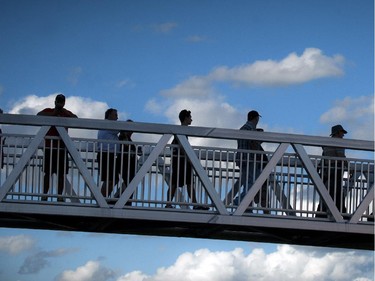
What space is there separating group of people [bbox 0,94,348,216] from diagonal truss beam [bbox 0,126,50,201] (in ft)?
0.70

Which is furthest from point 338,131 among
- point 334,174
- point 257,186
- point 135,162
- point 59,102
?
point 59,102

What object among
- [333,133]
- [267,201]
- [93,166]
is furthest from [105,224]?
[333,133]

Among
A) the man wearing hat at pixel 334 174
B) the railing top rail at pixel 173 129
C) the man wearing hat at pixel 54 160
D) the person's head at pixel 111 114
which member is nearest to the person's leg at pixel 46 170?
the man wearing hat at pixel 54 160

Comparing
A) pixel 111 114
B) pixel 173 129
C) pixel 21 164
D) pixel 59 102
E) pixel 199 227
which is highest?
pixel 59 102

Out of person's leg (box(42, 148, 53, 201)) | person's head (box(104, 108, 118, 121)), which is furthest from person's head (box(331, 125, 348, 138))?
person's leg (box(42, 148, 53, 201))

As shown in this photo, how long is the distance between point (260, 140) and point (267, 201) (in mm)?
1169

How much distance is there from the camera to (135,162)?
22.0m

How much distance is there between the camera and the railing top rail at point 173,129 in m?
21.9

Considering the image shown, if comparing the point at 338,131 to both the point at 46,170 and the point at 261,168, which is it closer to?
the point at 261,168

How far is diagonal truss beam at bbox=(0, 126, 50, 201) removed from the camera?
21.6m

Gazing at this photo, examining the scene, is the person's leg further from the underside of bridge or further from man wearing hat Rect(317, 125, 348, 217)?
man wearing hat Rect(317, 125, 348, 217)

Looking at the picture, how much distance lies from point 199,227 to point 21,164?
3.76 meters

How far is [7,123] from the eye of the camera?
21828 millimetres

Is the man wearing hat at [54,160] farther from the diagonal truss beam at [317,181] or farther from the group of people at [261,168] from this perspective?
the diagonal truss beam at [317,181]
